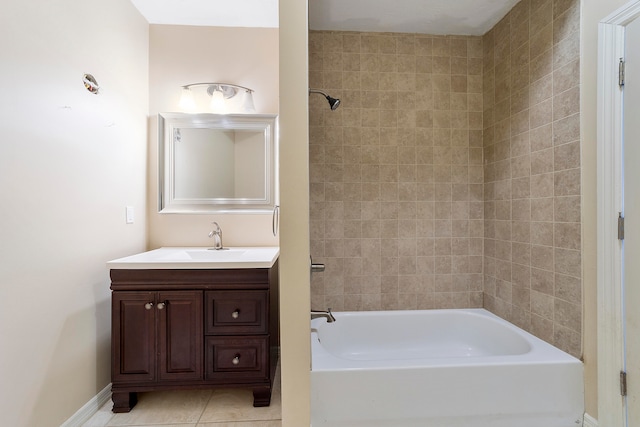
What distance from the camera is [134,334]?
1.71 meters

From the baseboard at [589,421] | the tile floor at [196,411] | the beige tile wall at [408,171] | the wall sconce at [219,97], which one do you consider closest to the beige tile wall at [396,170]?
the beige tile wall at [408,171]

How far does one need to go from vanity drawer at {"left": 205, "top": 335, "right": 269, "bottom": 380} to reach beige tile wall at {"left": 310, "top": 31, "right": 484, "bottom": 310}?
59 centimetres

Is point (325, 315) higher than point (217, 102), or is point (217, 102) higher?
point (217, 102)

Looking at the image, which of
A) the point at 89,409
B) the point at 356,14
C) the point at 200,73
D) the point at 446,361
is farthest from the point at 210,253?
the point at 356,14

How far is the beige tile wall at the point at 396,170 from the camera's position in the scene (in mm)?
2168

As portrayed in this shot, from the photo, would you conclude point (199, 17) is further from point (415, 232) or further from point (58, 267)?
point (415, 232)

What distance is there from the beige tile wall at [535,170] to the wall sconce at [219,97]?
Result: 182 cm

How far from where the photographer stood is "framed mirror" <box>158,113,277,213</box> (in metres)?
2.30

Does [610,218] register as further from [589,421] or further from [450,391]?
[450,391]

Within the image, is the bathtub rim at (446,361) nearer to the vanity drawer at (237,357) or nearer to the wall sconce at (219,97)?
the vanity drawer at (237,357)

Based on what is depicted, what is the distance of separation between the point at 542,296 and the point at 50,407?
265 centimetres

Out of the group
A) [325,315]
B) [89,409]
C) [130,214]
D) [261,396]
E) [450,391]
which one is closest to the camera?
[450,391]

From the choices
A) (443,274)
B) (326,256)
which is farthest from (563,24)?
(326,256)

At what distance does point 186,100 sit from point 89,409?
2.09m
